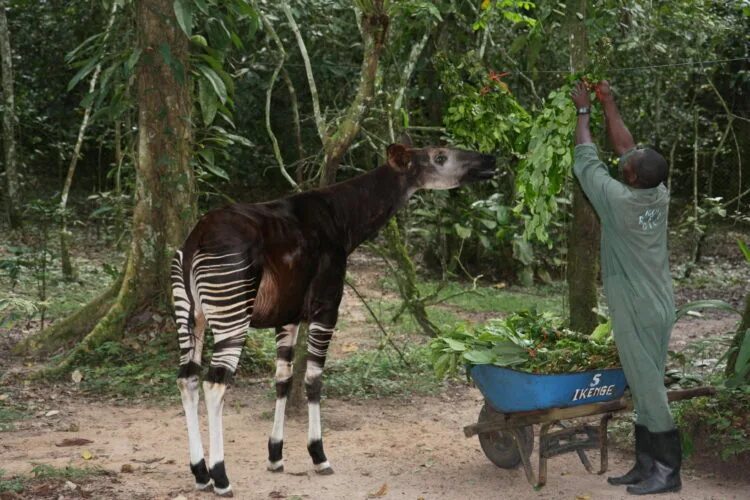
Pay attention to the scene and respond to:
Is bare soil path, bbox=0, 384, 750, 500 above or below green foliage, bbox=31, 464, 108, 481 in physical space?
below

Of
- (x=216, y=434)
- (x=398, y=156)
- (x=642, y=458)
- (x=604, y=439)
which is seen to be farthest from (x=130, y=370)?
(x=642, y=458)

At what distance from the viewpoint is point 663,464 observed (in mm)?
4699

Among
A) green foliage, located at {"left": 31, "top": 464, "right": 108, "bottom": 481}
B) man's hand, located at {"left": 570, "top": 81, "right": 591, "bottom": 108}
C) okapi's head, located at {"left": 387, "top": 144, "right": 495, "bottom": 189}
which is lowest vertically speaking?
green foliage, located at {"left": 31, "top": 464, "right": 108, "bottom": 481}

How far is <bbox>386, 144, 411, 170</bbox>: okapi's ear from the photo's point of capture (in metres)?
5.62

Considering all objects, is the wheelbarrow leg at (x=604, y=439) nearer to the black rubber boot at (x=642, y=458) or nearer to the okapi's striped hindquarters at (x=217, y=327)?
the black rubber boot at (x=642, y=458)

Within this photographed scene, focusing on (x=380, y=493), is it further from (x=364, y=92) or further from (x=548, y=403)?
(x=364, y=92)

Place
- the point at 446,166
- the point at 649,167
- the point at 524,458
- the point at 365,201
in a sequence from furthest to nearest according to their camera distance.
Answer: the point at 446,166
the point at 365,201
the point at 524,458
the point at 649,167

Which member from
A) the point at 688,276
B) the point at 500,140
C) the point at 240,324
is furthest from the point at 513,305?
the point at 240,324

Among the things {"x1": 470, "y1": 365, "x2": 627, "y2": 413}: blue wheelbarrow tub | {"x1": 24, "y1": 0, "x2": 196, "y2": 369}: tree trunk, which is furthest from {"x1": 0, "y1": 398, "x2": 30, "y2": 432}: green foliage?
{"x1": 470, "y1": 365, "x2": 627, "y2": 413}: blue wheelbarrow tub

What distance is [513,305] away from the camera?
10961mm

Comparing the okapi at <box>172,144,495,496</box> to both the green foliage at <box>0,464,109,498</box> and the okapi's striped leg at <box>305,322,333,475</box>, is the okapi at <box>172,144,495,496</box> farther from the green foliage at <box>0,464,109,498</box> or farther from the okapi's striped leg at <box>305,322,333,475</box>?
the green foliage at <box>0,464,109,498</box>

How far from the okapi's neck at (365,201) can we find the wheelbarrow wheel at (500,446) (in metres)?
1.32

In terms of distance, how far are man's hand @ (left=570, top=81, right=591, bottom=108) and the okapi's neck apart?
1.26 meters

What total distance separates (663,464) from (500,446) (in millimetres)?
984
